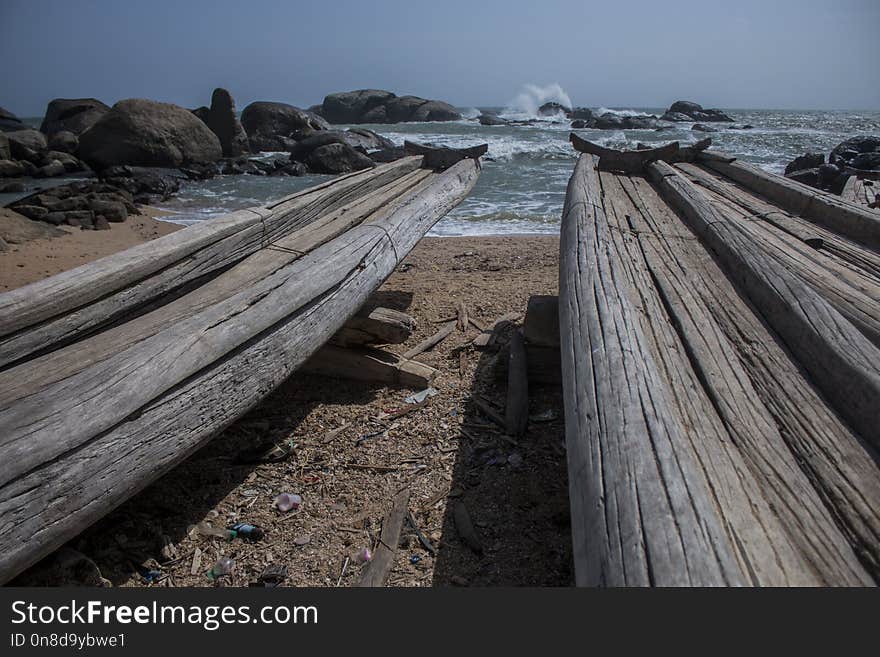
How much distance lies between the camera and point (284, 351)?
2.53 meters

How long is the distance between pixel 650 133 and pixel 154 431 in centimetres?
4018

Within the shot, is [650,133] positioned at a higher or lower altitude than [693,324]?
higher

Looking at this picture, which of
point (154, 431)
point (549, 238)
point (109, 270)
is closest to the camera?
point (154, 431)

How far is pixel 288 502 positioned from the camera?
259cm

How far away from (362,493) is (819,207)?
369cm

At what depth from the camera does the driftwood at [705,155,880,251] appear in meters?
3.37

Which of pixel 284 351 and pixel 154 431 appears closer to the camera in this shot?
pixel 154 431

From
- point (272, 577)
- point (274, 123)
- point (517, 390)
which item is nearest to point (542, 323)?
point (517, 390)

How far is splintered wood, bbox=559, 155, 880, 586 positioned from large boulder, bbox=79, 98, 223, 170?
1805 cm

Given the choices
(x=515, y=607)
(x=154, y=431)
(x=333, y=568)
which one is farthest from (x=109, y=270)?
(x=515, y=607)

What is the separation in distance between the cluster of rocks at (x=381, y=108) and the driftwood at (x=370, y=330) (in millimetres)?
46863

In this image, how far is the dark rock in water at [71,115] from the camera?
22.6 metres

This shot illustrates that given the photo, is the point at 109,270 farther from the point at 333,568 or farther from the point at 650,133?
the point at 650,133

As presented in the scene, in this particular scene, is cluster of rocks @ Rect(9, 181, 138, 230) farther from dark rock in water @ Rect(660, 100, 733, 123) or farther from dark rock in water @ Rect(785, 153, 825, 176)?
dark rock in water @ Rect(660, 100, 733, 123)
